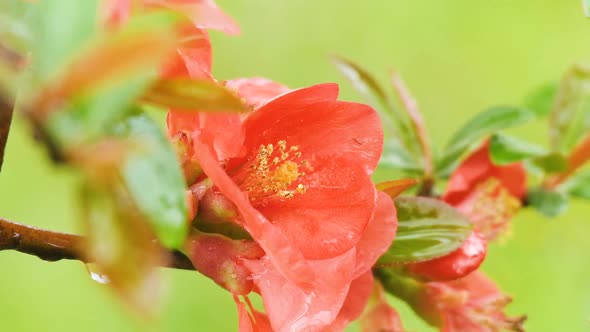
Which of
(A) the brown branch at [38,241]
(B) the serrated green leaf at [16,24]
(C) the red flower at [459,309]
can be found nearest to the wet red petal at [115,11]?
(B) the serrated green leaf at [16,24]

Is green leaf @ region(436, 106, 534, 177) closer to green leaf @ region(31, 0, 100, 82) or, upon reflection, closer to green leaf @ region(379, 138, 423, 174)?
green leaf @ region(379, 138, 423, 174)

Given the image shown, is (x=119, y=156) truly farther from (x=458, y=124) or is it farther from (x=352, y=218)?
(x=458, y=124)

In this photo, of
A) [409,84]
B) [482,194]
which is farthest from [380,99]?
[409,84]

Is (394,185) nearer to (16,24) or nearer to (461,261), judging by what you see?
(461,261)

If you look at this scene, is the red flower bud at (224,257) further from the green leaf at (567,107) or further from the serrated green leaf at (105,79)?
the green leaf at (567,107)

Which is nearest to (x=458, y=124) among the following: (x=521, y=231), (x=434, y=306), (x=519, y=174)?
(x=521, y=231)

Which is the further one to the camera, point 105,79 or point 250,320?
point 250,320
